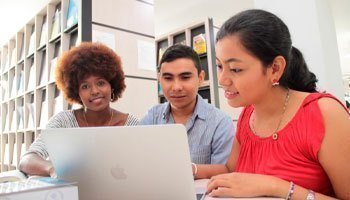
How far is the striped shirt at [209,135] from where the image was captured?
1.26m

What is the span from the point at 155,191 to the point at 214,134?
71 centimetres

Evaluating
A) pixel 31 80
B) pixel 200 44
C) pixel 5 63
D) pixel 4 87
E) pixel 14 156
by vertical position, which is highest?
pixel 5 63

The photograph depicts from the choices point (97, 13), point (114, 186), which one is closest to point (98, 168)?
point (114, 186)

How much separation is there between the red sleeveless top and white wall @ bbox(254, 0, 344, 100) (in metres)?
1.57

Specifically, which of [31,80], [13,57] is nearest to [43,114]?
[31,80]

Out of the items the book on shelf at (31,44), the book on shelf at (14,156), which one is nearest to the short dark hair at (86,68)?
the book on shelf at (31,44)

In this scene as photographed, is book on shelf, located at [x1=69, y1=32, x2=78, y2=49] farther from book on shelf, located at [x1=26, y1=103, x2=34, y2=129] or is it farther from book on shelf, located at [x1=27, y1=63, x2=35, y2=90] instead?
book on shelf, located at [x1=26, y1=103, x2=34, y2=129]

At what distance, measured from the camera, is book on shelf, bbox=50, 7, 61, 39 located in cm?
257

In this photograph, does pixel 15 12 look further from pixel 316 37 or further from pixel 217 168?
pixel 217 168

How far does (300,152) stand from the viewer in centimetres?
82

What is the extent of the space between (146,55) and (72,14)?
68 centimetres

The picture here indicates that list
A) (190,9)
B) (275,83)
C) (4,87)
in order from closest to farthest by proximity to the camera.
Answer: (275,83) < (4,87) < (190,9)

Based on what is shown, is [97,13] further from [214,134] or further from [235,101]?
A: [235,101]

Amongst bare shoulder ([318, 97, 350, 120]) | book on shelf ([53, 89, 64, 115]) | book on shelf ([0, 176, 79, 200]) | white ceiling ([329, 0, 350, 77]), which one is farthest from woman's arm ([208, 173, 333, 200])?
white ceiling ([329, 0, 350, 77])
